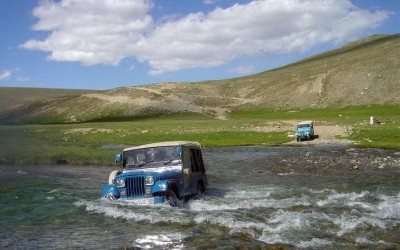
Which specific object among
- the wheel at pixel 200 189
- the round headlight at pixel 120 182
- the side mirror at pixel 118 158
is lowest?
the wheel at pixel 200 189

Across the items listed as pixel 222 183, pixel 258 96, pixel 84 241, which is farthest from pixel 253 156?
pixel 258 96

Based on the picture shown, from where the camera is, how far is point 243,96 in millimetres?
144375

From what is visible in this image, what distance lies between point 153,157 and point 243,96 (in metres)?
124

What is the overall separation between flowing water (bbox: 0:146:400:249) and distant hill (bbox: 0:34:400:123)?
85932mm

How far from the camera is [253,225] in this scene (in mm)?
16062

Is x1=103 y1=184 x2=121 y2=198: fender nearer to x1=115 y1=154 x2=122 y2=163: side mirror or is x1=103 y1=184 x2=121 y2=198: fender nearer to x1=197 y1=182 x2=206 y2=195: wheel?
x1=115 y1=154 x2=122 y2=163: side mirror

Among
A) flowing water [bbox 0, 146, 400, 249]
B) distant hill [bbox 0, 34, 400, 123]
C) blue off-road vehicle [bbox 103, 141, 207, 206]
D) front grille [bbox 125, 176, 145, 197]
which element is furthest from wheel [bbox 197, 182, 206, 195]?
distant hill [bbox 0, 34, 400, 123]

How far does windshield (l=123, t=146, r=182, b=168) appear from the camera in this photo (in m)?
21.5

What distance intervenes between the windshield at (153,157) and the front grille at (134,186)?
1635 mm

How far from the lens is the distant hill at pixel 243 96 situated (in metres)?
120

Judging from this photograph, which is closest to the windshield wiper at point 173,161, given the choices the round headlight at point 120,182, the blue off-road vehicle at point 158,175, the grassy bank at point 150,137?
the blue off-road vehicle at point 158,175

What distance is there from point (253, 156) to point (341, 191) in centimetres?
2279

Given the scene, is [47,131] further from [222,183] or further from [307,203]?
[307,203]

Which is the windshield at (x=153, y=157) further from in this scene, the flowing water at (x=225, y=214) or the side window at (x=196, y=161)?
the flowing water at (x=225, y=214)
